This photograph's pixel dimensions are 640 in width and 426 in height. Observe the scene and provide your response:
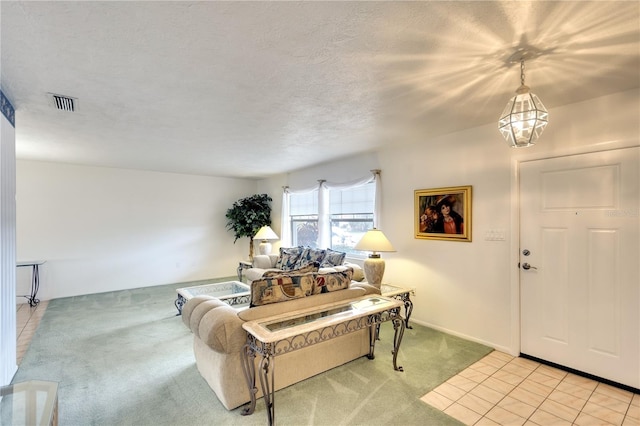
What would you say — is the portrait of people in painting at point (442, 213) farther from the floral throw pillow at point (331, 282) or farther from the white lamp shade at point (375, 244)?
the floral throw pillow at point (331, 282)

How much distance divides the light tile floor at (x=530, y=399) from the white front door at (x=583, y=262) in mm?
213

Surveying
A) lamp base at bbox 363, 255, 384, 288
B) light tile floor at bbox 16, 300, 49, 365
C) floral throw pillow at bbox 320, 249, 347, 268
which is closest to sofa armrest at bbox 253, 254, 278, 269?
floral throw pillow at bbox 320, 249, 347, 268

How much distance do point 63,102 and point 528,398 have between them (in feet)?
14.9

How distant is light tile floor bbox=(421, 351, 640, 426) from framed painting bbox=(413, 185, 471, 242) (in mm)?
1415

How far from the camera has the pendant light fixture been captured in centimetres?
178

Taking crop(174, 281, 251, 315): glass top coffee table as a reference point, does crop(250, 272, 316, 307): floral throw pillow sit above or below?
above

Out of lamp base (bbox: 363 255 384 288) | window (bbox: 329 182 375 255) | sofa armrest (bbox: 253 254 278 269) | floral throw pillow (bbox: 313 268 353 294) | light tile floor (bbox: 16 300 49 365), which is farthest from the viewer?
sofa armrest (bbox: 253 254 278 269)

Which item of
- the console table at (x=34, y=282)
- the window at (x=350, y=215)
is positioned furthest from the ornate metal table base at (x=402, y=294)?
the console table at (x=34, y=282)

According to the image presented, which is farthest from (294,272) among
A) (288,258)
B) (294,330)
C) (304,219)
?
(304,219)

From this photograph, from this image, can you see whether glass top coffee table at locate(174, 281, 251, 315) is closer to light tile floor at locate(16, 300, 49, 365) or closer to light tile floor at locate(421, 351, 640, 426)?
light tile floor at locate(16, 300, 49, 365)

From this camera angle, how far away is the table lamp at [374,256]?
11.3 ft

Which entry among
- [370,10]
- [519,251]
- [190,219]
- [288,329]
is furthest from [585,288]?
[190,219]

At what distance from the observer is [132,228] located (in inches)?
232

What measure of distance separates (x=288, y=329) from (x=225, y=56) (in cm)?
182
